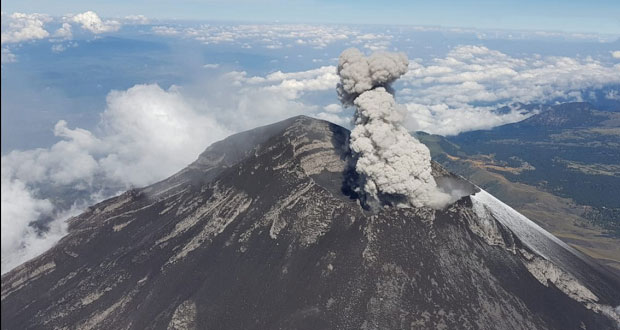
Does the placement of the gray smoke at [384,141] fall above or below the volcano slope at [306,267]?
above

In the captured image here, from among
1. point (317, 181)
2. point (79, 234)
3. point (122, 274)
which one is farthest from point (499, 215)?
point (79, 234)

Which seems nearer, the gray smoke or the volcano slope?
the volcano slope

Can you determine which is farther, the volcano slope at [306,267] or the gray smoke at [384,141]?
the gray smoke at [384,141]

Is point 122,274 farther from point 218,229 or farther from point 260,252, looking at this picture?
point 260,252

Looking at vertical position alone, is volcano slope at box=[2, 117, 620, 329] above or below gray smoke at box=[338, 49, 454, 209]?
below

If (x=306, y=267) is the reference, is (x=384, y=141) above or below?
above
